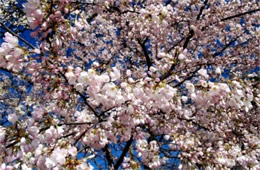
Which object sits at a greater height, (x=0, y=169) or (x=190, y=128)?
(x=0, y=169)

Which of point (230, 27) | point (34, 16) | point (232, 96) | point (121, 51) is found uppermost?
point (34, 16)

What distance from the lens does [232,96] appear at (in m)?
2.83

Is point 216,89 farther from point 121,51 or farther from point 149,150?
point 121,51

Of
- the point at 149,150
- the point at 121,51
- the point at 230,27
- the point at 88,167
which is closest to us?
the point at 88,167

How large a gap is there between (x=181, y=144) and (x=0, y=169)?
2.72m

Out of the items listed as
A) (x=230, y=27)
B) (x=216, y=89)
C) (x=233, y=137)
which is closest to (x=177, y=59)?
(x=216, y=89)

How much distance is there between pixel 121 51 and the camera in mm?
9984

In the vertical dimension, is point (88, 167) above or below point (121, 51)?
above

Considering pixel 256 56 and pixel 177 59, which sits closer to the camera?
pixel 177 59

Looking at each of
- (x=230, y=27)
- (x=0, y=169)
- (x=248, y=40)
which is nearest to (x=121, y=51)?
(x=230, y=27)

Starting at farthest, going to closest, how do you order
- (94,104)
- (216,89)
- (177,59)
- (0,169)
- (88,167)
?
(177,59) → (94,104) → (216,89) → (88,167) → (0,169)

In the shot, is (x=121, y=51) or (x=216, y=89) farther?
(x=121, y=51)

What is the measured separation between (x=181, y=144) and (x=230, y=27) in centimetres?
621

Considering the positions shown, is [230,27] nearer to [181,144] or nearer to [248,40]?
[248,40]
